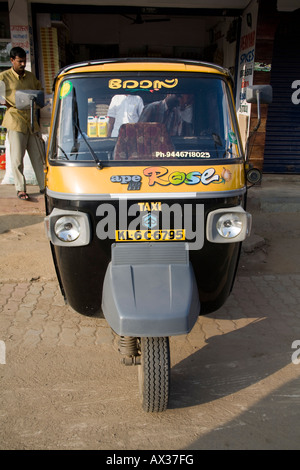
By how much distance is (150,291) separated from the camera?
7.94 feet

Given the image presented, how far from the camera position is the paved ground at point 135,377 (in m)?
2.44

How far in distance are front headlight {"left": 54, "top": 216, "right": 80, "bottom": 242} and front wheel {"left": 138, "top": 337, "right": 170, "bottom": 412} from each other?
815 mm

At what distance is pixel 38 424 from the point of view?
251 centimetres

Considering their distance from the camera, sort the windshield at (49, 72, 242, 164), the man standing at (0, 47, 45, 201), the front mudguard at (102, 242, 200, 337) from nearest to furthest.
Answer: the front mudguard at (102, 242, 200, 337) → the windshield at (49, 72, 242, 164) → the man standing at (0, 47, 45, 201)

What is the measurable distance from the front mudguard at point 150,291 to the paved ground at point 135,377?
0.65m

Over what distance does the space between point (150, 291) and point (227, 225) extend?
0.76 m

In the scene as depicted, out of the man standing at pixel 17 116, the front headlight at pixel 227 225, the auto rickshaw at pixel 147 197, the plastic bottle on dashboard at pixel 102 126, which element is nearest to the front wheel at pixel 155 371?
the auto rickshaw at pixel 147 197

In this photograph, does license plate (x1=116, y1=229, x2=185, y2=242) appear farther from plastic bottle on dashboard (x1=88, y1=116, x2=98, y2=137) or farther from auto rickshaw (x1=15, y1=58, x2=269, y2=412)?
plastic bottle on dashboard (x1=88, y1=116, x2=98, y2=137)

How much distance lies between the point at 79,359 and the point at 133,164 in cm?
154

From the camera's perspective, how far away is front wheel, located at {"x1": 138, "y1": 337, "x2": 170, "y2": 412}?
2490 millimetres

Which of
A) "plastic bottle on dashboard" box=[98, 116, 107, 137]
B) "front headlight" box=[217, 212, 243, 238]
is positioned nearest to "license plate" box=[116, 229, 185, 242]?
"front headlight" box=[217, 212, 243, 238]

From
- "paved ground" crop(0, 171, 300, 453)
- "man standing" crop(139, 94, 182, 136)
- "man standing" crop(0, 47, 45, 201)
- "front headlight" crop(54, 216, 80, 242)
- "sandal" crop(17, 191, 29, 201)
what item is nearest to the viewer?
"paved ground" crop(0, 171, 300, 453)

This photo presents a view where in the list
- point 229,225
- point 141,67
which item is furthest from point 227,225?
point 141,67

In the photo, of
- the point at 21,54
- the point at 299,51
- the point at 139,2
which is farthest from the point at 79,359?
the point at 299,51
